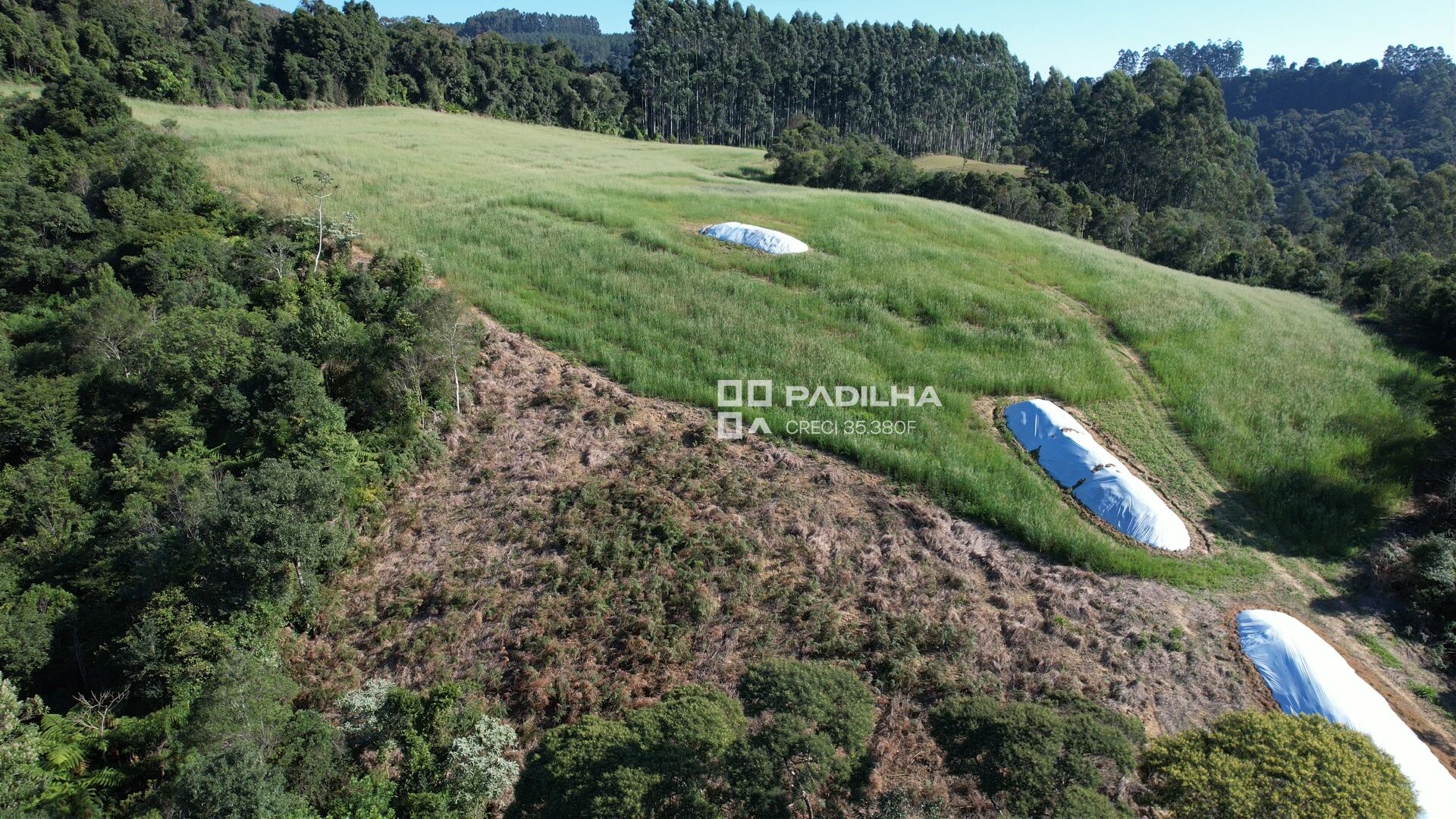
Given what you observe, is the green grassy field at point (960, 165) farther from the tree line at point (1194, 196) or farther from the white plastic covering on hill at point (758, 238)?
the white plastic covering on hill at point (758, 238)

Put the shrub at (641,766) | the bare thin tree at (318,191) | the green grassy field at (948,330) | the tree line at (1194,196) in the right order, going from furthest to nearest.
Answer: the tree line at (1194,196) < the bare thin tree at (318,191) < the green grassy field at (948,330) < the shrub at (641,766)

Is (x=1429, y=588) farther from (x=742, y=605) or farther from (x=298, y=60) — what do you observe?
(x=298, y=60)

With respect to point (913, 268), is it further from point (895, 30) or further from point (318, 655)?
point (895, 30)

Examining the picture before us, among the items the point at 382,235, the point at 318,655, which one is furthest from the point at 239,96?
the point at 318,655

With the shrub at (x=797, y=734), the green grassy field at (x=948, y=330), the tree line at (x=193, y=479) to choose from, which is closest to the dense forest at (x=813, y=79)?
the green grassy field at (x=948, y=330)
